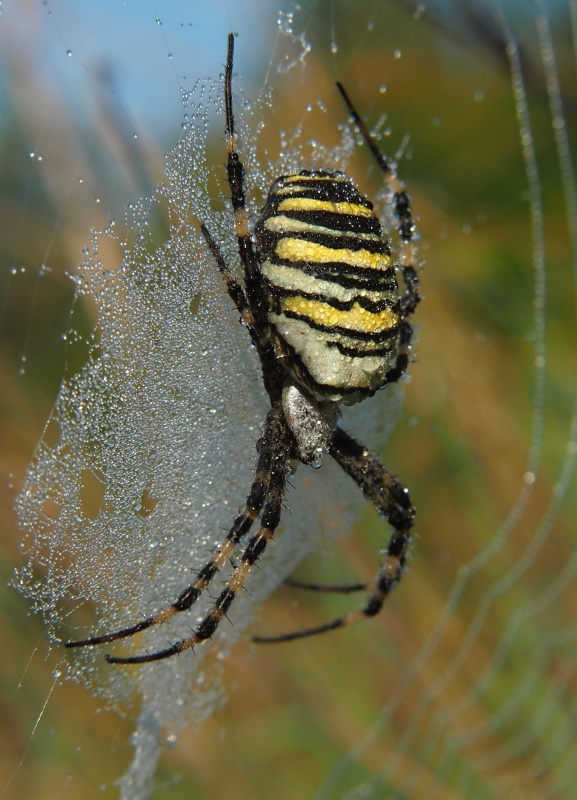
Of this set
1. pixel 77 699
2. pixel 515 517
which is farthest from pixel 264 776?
pixel 515 517

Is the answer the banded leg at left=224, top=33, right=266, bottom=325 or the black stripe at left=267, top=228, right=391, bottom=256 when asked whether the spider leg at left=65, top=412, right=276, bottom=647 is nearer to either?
the banded leg at left=224, top=33, right=266, bottom=325

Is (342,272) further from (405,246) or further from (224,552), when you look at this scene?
(224,552)

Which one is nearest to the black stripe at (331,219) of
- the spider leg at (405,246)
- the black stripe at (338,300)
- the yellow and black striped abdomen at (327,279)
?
the yellow and black striped abdomen at (327,279)

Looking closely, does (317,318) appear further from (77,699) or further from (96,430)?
(77,699)

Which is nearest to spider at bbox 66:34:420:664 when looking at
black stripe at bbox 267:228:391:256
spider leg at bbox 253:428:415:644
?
black stripe at bbox 267:228:391:256

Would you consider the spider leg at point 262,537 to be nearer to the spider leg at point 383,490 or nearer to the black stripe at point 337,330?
the spider leg at point 383,490

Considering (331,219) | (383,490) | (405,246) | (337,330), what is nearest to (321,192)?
(331,219)
